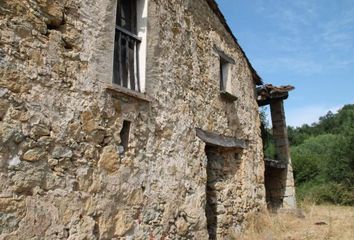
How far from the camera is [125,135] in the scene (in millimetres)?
4824

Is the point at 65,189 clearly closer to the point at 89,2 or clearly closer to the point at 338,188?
the point at 89,2

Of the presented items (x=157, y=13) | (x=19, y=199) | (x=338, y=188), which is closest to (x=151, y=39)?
(x=157, y=13)

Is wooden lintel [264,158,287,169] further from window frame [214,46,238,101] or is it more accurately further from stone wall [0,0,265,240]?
stone wall [0,0,265,240]

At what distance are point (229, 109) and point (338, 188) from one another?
361 inches

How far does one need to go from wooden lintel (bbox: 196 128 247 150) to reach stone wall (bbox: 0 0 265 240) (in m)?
0.20

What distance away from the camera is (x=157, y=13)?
18.6ft

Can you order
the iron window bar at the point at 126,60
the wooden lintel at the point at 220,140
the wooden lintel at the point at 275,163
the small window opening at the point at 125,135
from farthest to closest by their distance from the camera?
the wooden lintel at the point at 275,163 → the wooden lintel at the point at 220,140 → the iron window bar at the point at 126,60 → the small window opening at the point at 125,135

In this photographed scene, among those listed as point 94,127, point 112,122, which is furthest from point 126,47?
point 94,127

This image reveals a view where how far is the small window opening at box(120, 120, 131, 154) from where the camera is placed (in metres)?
4.75

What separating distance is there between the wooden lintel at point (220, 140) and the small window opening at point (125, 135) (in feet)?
6.36

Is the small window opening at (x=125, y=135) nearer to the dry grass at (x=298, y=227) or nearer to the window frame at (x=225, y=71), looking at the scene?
the window frame at (x=225, y=71)

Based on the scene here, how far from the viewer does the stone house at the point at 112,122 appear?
3.54 m

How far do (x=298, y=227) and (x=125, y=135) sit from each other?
211 inches

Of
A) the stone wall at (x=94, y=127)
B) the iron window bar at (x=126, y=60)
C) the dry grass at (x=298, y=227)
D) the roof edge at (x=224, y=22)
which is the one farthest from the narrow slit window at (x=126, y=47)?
the dry grass at (x=298, y=227)
